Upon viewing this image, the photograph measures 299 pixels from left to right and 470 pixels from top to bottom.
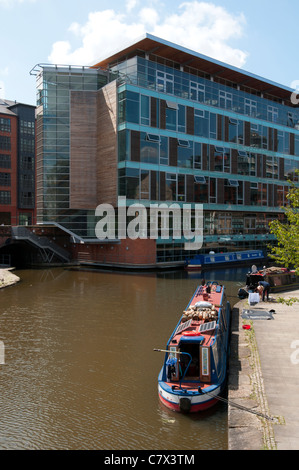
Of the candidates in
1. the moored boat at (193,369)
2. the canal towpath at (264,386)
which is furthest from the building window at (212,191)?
the moored boat at (193,369)

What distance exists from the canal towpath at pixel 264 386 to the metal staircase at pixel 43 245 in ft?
108

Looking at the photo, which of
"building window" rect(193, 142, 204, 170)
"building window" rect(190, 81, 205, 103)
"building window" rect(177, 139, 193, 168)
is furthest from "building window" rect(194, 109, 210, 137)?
"building window" rect(190, 81, 205, 103)

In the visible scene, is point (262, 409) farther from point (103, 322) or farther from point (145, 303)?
point (145, 303)

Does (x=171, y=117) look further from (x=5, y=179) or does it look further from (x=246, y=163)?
(x=5, y=179)

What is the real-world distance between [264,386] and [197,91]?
45.6 metres

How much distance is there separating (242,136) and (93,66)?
2119 centimetres

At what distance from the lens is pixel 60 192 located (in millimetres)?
47531

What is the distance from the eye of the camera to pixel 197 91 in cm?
5188

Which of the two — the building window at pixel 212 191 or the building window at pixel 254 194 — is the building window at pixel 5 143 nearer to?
the building window at pixel 212 191

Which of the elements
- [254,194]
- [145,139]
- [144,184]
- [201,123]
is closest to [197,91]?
[201,123]
